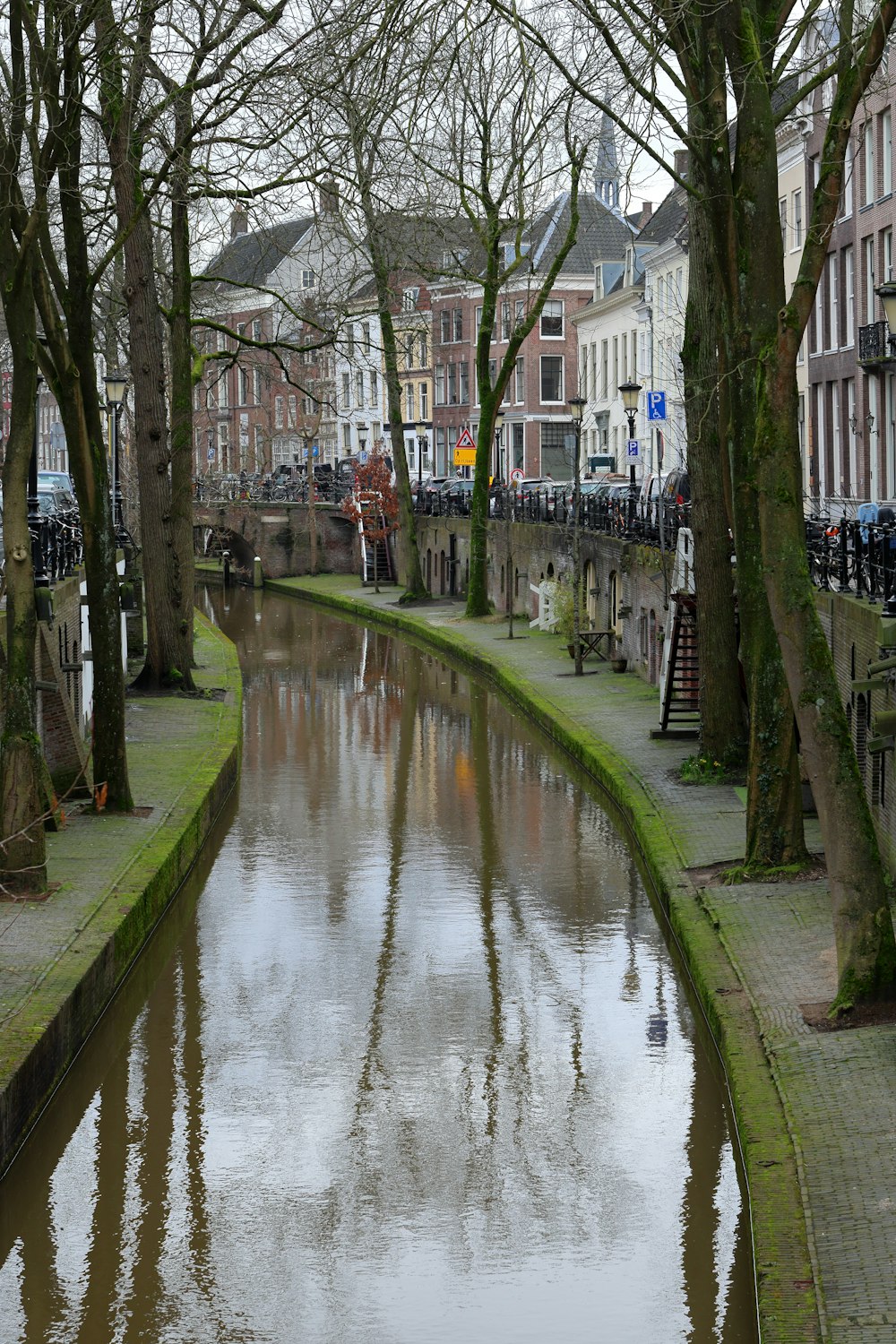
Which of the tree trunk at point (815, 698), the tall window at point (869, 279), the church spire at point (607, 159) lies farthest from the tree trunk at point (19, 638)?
the tall window at point (869, 279)

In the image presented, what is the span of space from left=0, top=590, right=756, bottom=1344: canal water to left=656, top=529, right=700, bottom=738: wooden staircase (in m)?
3.27

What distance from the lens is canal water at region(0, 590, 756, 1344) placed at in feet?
29.5

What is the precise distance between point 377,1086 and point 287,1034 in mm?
1391

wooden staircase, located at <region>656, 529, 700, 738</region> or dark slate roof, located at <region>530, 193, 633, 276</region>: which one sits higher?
dark slate roof, located at <region>530, 193, 633, 276</region>

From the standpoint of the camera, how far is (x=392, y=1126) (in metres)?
11.5

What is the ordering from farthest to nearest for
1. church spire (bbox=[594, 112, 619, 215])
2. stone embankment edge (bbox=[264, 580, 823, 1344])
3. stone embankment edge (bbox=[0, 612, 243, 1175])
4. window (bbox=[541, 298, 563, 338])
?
1. window (bbox=[541, 298, 563, 338])
2. church spire (bbox=[594, 112, 619, 215])
3. stone embankment edge (bbox=[0, 612, 243, 1175])
4. stone embankment edge (bbox=[264, 580, 823, 1344])

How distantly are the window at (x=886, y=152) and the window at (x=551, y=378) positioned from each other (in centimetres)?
3595

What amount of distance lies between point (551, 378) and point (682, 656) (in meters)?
46.8

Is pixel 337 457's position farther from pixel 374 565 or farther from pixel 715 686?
pixel 715 686

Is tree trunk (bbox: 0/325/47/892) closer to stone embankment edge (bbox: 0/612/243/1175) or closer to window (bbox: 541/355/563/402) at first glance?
stone embankment edge (bbox: 0/612/243/1175)

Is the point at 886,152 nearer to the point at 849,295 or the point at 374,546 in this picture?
the point at 849,295

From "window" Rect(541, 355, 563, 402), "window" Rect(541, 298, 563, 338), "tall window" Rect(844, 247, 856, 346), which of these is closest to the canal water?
"tall window" Rect(844, 247, 856, 346)

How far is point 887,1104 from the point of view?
966 cm

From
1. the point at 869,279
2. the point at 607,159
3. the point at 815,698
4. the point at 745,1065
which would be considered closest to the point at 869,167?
the point at 869,279
